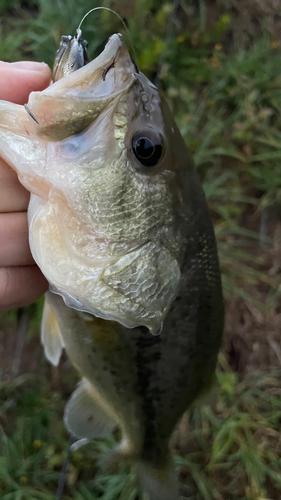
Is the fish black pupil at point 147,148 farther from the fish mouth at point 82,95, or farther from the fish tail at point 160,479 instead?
the fish tail at point 160,479

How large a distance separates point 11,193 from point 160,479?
1197mm

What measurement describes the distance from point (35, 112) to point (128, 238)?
1.03 ft

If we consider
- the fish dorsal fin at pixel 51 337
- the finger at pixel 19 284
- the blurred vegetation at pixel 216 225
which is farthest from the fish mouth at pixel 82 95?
the blurred vegetation at pixel 216 225

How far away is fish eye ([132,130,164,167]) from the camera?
30.5 inches

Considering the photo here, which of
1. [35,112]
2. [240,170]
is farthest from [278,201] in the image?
[35,112]

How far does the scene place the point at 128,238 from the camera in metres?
0.80

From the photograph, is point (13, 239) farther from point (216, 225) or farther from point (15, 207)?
point (216, 225)

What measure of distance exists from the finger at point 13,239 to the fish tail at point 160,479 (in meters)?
0.91

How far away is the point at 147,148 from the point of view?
783 mm

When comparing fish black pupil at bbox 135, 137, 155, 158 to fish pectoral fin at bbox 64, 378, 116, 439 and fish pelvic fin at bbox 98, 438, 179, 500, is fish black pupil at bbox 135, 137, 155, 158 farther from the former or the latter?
fish pelvic fin at bbox 98, 438, 179, 500

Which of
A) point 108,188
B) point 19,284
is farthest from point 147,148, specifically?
→ point 19,284

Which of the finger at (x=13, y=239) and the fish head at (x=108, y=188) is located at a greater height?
the fish head at (x=108, y=188)

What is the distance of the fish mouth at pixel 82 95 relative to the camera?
71cm

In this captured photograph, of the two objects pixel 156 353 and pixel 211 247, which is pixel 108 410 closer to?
pixel 156 353
